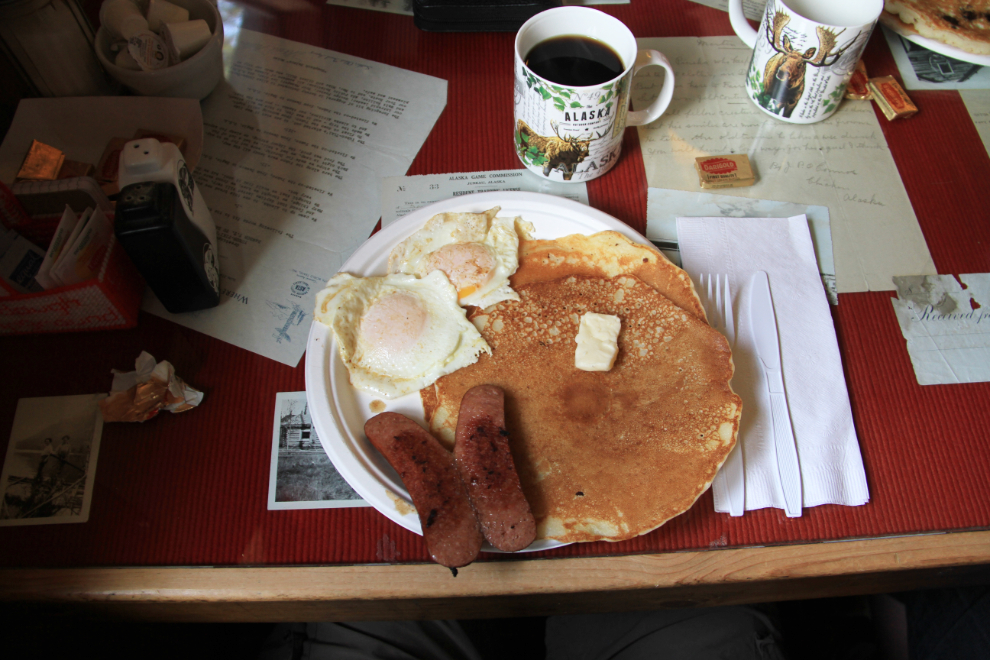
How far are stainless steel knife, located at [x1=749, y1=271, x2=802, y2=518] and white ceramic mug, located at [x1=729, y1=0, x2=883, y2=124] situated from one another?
46cm

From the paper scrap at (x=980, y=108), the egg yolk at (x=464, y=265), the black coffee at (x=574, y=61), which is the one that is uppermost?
the black coffee at (x=574, y=61)

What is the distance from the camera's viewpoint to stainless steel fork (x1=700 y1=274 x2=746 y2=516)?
2.97 feet

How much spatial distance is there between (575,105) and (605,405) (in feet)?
1.71

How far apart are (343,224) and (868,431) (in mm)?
1071

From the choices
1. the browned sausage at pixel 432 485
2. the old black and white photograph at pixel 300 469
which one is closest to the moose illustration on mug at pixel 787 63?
the browned sausage at pixel 432 485

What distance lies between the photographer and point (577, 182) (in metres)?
1.20

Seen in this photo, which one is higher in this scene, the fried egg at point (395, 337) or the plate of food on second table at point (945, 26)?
the plate of food on second table at point (945, 26)

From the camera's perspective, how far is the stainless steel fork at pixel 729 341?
35.7 inches

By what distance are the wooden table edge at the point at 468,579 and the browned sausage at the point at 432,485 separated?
0.39 feet

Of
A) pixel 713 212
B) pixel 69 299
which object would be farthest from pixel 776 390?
pixel 69 299

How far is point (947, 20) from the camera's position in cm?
124

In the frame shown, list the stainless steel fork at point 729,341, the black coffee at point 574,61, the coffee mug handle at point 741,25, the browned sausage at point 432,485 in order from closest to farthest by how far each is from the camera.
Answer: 1. the browned sausage at point 432,485
2. the stainless steel fork at point 729,341
3. the black coffee at point 574,61
4. the coffee mug handle at point 741,25

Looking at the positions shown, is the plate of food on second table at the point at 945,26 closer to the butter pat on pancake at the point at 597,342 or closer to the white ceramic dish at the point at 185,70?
the butter pat on pancake at the point at 597,342

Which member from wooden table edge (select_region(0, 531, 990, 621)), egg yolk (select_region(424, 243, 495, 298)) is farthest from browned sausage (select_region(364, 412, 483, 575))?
egg yolk (select_region(424, 243, 495, 298))
